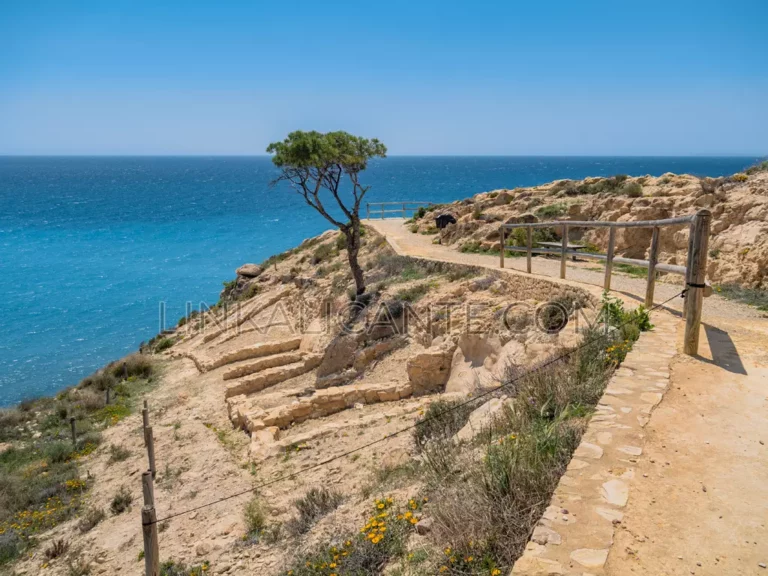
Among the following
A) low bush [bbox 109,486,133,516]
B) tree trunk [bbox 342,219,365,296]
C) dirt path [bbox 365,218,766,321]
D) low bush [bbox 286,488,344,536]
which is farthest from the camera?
tree trunk [bbox 342,219,365,296]

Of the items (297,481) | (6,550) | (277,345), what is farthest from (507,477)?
(277,345)

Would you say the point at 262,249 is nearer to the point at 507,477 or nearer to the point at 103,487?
the point at 103,487

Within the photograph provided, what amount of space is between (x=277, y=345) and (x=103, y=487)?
804cm

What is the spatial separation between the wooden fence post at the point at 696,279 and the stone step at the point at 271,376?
458 inches

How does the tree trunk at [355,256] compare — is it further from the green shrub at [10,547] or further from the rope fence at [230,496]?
the green shrub at [10,547]

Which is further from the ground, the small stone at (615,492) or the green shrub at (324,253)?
the small stone at (615,492)

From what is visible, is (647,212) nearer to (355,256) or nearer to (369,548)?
(355,256)

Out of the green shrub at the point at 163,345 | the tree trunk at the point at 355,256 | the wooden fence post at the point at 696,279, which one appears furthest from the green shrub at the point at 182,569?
the green shrub at the point at 163,345

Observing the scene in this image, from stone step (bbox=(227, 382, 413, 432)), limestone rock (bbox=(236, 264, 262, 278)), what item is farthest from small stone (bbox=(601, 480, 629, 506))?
limestone rock (bbox=(236, 264, 262, 278))

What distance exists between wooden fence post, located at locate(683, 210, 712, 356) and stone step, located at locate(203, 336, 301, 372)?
46.3 ft

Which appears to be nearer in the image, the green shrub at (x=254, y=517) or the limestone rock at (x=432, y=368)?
the green shrub at (x=254, y=517)

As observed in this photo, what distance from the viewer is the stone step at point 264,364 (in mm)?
16984

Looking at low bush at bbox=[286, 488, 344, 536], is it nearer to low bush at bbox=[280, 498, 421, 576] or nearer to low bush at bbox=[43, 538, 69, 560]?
low bush at bbox=[280, 498, 421, 576]

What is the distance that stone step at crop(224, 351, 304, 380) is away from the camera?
55.7ft
